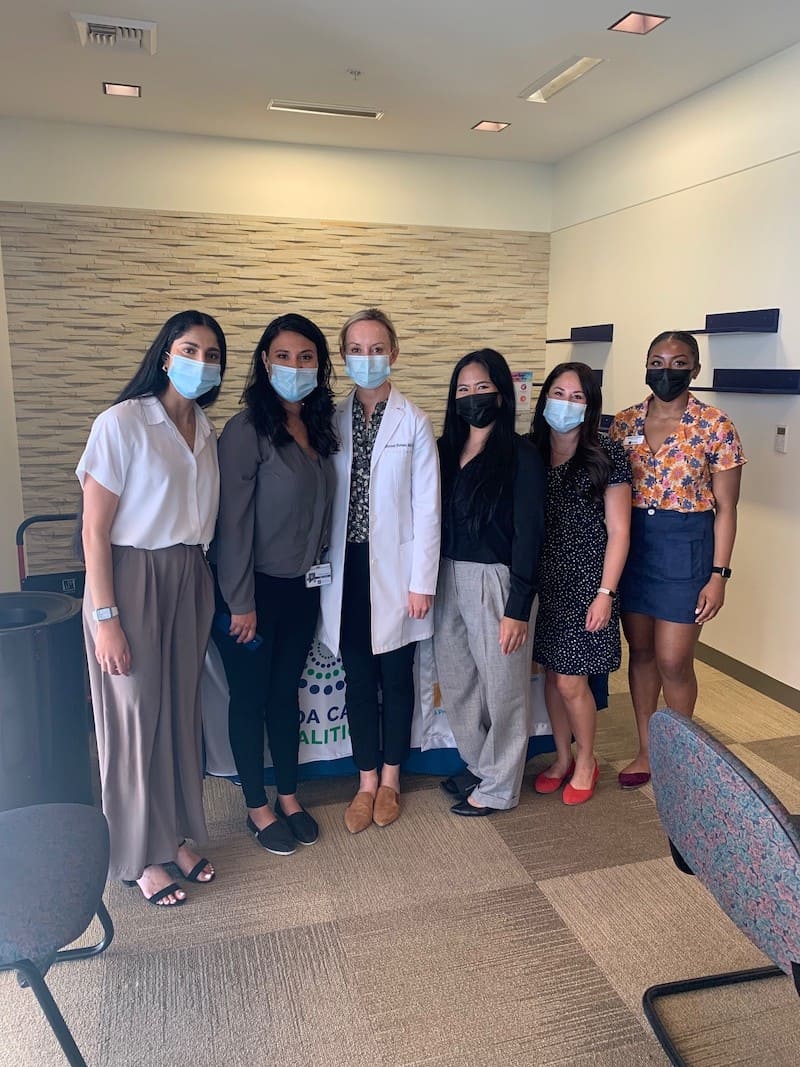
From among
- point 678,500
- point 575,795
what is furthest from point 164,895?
point 678,500

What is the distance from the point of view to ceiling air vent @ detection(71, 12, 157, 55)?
3.29 metres

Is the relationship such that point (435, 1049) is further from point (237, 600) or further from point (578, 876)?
point (237, 600)

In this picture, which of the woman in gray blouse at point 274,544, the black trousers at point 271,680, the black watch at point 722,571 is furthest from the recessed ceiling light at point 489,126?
the black trousers at point 271,680

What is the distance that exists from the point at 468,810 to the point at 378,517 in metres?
1.07

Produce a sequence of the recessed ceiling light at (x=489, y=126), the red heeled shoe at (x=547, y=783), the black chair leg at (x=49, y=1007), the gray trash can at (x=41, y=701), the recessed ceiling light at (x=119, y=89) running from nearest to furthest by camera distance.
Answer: the black chair leg at (x=49, y=1007) → the gray trash can at (x=41, y=701) → the red heeled shoe at (x=547, y=783) → the recessed ceiling light at (x=119, y=89) → the recessed ceiling light at (x=489, y=126)

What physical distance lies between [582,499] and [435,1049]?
1.55 metres

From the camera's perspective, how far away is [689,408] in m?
2.60

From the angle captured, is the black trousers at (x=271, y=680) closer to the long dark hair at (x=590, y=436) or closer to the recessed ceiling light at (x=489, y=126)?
the long dark hair at (x=590, y=436)

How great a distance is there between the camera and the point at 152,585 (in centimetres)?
203

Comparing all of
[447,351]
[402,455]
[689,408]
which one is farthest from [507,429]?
[447,351]

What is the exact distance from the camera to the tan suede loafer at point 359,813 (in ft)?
8.41

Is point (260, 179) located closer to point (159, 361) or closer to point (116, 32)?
point (116, 32)

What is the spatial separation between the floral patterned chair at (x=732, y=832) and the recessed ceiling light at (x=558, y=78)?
136 inches

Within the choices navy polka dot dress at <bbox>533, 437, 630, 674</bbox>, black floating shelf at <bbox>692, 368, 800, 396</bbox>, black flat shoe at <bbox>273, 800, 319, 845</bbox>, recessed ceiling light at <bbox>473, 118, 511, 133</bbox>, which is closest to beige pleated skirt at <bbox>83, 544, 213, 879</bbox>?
black flat shoe at <bbox>273, 800, 319, 845</bbox>
